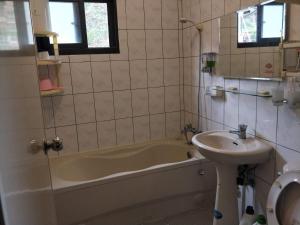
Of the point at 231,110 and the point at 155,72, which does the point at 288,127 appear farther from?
the point at 155,72

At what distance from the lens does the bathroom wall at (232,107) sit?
157 cm

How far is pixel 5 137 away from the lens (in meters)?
0.57

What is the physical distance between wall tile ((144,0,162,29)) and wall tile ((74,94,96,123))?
961 millimetres

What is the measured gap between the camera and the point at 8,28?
61cm

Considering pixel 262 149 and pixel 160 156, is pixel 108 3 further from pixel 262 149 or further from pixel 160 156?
pixel 262 149

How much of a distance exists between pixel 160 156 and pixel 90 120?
86cm

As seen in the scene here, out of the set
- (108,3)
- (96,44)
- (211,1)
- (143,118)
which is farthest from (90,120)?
(211,1)

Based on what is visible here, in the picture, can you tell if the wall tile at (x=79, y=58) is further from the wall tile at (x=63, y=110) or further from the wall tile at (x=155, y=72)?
the wall tile at (x=155, y=72)

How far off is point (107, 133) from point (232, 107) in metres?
1.29

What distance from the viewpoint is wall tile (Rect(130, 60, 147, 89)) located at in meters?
2.60

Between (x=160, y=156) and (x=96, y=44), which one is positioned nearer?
(x=96, y=44)

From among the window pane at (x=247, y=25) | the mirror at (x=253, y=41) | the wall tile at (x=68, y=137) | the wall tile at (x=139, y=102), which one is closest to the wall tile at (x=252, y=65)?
the mirror at (x=253, y=41)

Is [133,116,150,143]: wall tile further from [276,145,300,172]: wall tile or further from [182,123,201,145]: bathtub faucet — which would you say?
[276,145,300,172]: wall tile

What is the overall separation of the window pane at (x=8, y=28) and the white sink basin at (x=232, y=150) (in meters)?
1.31
